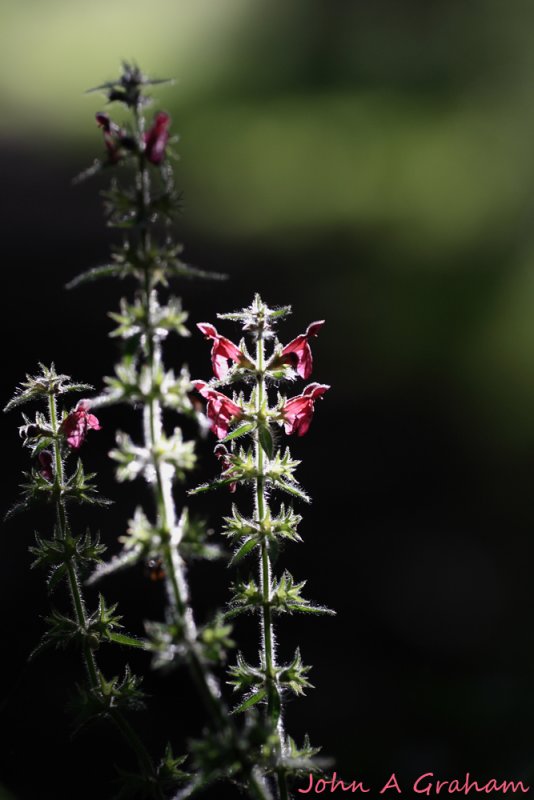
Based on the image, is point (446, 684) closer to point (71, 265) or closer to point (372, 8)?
point (71, 265)

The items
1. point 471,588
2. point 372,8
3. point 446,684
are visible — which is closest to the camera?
point 446,684

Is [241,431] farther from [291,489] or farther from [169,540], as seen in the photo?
[169,540]

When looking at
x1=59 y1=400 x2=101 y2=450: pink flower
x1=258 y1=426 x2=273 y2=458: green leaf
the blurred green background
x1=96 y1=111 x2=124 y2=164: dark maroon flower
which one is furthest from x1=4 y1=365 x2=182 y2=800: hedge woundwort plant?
the blurred green background

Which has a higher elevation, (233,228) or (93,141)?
(93,141)

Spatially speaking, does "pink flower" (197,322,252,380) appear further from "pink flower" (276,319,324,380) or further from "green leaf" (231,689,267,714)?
"green leaf" (231,689,267,714)

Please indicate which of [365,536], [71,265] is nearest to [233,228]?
[71,265]
